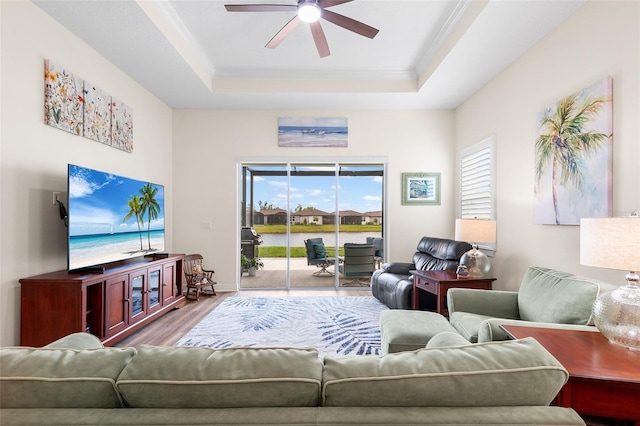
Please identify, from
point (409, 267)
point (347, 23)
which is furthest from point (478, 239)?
point (347, 23)

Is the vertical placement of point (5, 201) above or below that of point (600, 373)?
above

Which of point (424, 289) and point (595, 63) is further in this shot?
point (424, 289)

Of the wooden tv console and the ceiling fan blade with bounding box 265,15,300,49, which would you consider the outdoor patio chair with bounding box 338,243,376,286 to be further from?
the ceiling fan blade with bounding box 265,15,300,49

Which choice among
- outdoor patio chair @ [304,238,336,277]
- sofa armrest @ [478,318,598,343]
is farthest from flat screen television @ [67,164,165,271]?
Answer: sofa armrest @ [478,318,598,343]

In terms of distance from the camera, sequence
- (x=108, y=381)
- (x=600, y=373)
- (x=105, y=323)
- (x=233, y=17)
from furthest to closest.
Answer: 1. (x=233, y=17)
2. (x=105, y=323)
3. (x=600, y=373)
4. (x=108, y=381)

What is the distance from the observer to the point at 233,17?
3.19 meters

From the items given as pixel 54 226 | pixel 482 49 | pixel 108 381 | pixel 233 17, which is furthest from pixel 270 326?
pixel 482 49

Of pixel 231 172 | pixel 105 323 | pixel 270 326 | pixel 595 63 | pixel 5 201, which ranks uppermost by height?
pixel 595 63

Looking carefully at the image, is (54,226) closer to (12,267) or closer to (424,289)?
(12,267)

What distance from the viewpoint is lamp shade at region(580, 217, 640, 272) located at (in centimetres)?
144

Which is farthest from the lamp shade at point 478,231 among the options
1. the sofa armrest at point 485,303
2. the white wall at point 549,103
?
the sofa armrest at point 485,303

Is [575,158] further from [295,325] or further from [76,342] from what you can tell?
[76,342]

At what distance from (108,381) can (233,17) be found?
3387mm

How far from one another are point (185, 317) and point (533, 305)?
3.60m
